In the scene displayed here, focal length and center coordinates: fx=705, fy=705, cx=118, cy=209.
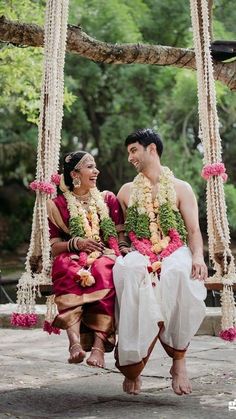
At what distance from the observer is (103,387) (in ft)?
12.9

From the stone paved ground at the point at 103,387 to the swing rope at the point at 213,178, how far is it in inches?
17.9

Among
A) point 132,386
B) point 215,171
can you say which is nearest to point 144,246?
point 215,171

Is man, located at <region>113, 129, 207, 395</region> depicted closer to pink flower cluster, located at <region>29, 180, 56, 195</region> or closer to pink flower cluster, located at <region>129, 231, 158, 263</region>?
pink flower cluster, located at <region>129, 231, 158, 263</region>

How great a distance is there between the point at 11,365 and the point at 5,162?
13770 mm

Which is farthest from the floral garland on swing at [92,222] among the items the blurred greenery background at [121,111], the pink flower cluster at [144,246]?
the blurred greenery background at [121,111]

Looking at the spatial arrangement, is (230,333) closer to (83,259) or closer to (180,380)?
(180,380)

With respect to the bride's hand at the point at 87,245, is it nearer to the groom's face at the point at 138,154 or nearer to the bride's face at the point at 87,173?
the bride's face at the point at 87,173

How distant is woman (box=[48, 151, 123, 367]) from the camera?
344 cm

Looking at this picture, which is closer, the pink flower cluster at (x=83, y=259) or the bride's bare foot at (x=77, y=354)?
the bride's bare foot at (x=77, y=354)

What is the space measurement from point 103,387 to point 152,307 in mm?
826

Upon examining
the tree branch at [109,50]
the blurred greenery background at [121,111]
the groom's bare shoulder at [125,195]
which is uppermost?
the blurred greenery background at [121,111]

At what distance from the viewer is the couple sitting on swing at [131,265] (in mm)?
3355

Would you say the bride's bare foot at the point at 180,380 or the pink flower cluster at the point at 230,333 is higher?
the pink flower cluster at the point at 230,333

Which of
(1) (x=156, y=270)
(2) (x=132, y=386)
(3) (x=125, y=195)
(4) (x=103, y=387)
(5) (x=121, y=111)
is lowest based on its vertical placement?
(4) (x=103, y=387)
